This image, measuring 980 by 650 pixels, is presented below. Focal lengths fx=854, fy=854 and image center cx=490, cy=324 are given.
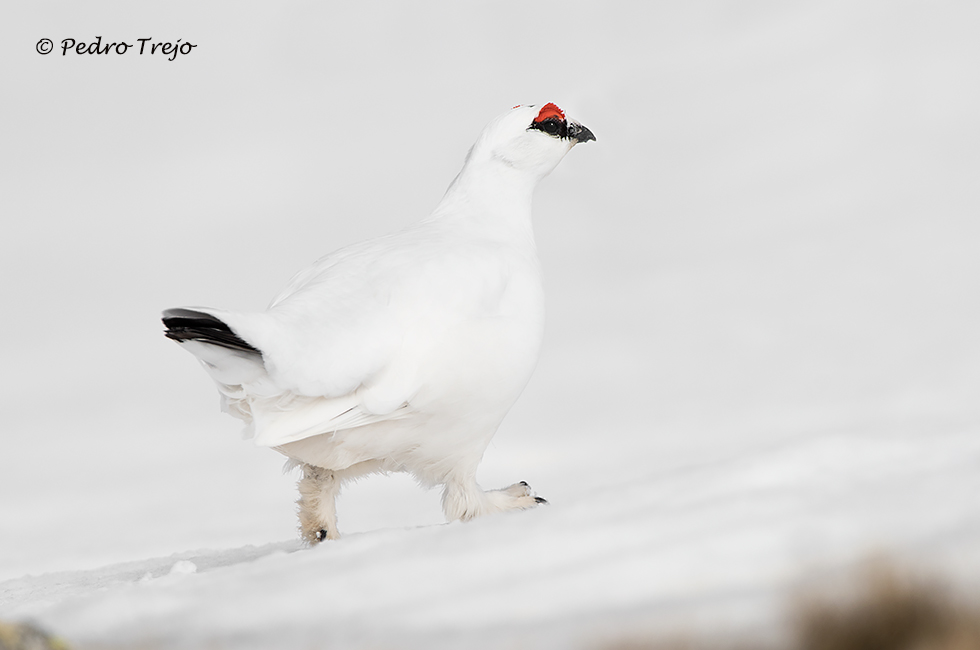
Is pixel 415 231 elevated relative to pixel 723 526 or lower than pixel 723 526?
elevated

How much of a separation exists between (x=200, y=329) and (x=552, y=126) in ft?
7.68

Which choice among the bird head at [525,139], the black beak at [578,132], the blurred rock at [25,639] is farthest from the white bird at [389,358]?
the blurred rock at [25,639]

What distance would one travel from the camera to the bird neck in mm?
3957

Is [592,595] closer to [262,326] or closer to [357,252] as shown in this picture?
[262,326]

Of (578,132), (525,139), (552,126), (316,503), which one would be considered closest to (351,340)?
(316,503)

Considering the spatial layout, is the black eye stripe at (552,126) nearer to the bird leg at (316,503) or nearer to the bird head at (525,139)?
the bird head at (525,139)

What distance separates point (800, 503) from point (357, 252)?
6.76ft

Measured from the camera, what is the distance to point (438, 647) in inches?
54.9

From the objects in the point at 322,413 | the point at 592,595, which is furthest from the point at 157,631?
the point at 322,413

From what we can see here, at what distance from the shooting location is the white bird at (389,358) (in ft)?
8.68

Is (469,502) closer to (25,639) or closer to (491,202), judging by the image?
(491,202)

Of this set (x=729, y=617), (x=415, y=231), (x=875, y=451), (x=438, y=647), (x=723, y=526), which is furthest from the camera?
(x=415, y=231)

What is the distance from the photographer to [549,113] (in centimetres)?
425

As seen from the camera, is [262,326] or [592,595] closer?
[592,595]
